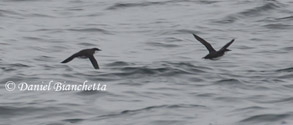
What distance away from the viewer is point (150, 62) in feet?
64.0

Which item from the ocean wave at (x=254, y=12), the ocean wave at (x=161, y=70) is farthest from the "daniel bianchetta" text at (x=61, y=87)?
the ocean wave at (x=254, y=12)

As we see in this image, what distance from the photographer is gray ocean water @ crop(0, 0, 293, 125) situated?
1524 centimetres

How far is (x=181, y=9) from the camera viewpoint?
26.9 metres

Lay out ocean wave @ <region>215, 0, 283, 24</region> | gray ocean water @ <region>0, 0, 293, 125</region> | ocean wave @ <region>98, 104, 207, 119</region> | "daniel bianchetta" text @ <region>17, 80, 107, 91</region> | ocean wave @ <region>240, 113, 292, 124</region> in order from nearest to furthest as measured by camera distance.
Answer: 1. ocean wave @ <region>240, 113, 292, 124</region>
2. ocean wave @ <region>98, 104, 207, 119</region>
3. gray ocean water @ <region>0, 0, 293, 125</region>
4. "daniel bianchetta" text @ <region>17, 80, 107, 91</region>
5. ocean wave @ <region>215, 0, 283, 24</region>

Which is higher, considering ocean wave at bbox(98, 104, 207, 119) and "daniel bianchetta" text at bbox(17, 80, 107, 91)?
ocean wave at bbox(98, 104, 207, 119)

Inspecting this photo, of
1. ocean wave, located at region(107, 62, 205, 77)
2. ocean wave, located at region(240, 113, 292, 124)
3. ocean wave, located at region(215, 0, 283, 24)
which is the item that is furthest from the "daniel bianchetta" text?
ocean wave, located at region(215, 0, 283, 24)

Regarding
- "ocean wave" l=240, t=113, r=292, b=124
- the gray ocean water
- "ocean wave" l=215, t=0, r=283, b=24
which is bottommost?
"ocean wave" l=215, t=0, r=283, b=24

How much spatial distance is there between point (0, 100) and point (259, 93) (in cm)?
456

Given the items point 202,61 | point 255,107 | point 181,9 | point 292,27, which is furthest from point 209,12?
point 255,107

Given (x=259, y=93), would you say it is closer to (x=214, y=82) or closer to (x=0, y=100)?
(x=214, y=82)

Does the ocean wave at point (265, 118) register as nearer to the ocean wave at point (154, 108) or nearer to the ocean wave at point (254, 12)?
the ocean wave at point (154, 108)

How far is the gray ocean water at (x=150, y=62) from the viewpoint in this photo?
15.2m

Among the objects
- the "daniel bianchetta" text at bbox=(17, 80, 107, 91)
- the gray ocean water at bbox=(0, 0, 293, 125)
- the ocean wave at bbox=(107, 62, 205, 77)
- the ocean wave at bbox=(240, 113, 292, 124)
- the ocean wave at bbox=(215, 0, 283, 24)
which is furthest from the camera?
the ocean wave at bbox=(215, 0, 283, 24)

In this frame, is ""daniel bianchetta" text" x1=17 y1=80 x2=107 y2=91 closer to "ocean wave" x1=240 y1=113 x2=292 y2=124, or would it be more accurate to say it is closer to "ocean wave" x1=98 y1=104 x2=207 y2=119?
"ocean wave" x1=98 y1=104 x2=207 y2=119
